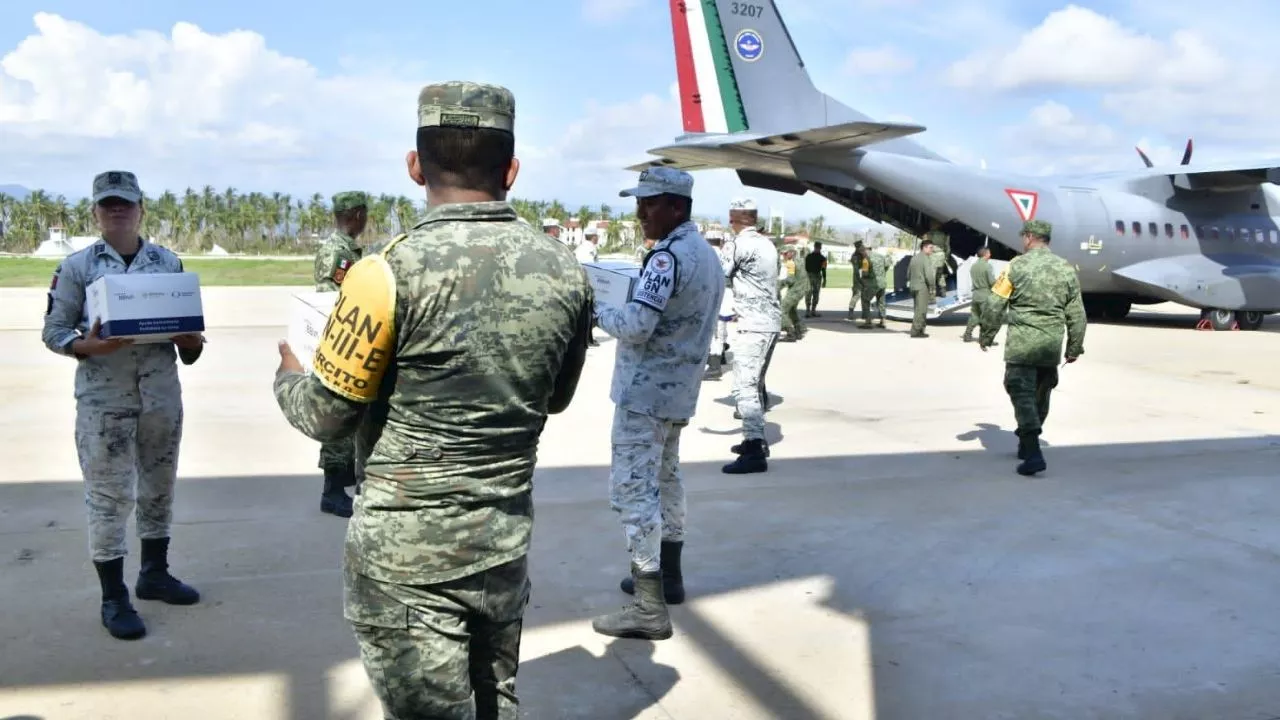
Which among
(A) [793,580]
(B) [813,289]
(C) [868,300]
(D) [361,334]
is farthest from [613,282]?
(B) [813,289]

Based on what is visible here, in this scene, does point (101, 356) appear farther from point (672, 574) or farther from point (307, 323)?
point (672, 574)

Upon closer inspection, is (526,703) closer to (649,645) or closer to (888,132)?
(649,645)

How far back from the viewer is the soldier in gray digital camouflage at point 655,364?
3.99m

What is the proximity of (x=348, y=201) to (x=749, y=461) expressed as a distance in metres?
3.08

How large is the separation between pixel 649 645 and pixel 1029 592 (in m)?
1.89

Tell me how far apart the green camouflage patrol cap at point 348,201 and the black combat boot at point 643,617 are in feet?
9.54

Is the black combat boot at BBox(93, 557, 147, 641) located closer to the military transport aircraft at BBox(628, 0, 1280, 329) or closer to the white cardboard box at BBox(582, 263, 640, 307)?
the white cardboard box at BBox(582, 263, 640, 307)

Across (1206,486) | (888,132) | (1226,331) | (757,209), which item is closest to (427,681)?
(757,209)

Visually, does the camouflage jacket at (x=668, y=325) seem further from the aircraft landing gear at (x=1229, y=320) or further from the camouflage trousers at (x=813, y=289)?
the aircraft landing gear at (x=1229, y=320)

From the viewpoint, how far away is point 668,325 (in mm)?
4141

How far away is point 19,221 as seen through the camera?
60031 millimetres

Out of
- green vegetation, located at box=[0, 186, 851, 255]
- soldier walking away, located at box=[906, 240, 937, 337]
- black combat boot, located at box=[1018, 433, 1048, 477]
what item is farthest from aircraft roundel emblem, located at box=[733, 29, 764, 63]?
green vegetation, located at box=[0, 186, 851, 255]

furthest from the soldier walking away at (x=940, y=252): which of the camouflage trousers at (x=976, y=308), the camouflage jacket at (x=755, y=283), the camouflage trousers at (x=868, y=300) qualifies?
the camouflage jacket at (x=755, y=283)

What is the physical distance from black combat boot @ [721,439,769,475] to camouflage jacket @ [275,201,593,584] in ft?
15.2
